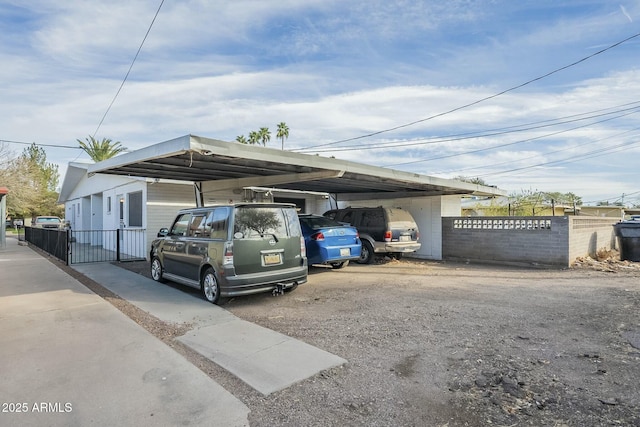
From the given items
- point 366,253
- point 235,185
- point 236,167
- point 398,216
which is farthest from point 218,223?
point 398,216

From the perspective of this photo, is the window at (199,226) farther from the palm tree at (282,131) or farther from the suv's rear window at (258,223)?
the palm tree at (282,131)

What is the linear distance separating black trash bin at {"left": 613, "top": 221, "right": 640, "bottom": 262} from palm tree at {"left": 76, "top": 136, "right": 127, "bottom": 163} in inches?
1193

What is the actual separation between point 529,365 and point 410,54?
36.9 ft

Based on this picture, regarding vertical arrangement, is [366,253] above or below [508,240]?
below

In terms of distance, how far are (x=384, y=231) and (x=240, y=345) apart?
22.8ft

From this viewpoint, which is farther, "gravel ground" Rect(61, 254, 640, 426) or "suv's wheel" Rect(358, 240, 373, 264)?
"suv's wheel" Rect(358, 240, 373, 264)


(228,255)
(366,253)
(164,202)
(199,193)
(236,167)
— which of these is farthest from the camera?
(164,202)

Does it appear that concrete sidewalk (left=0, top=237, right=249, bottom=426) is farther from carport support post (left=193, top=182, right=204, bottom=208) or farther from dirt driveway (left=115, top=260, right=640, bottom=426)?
carport support post (left=193, top=182, right=204, bottom=208)

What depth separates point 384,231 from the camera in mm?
10648

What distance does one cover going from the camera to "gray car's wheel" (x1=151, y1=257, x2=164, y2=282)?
820cm

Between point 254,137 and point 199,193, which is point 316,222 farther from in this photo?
point 254,137

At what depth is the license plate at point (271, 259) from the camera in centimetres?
626

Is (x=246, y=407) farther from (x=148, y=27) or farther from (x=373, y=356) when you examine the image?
(x=148, y=27)

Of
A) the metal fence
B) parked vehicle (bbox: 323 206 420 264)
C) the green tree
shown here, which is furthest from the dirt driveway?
the green tree
